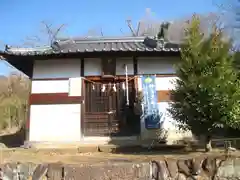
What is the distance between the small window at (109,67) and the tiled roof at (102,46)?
539 mm

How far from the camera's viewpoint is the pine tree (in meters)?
8.33

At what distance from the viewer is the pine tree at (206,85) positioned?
8.33m

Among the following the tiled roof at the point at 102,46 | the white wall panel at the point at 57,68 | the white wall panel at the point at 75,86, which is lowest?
the white wall panel at the point at 75,86

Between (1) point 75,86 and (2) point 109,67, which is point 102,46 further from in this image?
(1) point 75,86

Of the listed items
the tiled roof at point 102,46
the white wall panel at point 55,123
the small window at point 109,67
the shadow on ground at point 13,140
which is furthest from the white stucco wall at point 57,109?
the shadow on ground at point 13,140

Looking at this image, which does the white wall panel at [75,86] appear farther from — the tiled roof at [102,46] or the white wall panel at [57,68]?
the tiled roof at [102,46]

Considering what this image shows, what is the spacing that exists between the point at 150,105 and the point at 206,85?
3848mm

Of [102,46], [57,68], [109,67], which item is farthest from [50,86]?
[102,46]

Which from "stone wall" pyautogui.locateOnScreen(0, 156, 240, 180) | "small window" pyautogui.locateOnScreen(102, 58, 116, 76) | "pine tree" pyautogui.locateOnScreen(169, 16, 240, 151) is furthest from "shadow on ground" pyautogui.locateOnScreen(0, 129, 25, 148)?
"pine tree" pyautogui.locateOnScreen(169, 16, 240, 151)

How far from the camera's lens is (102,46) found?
527 inches

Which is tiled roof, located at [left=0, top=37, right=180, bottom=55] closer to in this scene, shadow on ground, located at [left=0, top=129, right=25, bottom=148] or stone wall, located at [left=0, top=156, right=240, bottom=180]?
shadow on ground, located at [left=0, top=129, right=25, bottom=148]

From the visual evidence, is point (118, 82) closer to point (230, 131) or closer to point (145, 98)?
point (145, 98)

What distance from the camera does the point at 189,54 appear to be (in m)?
8.95

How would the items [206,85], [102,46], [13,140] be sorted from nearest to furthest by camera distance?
[206,85] < [102,46] < [13,140]
